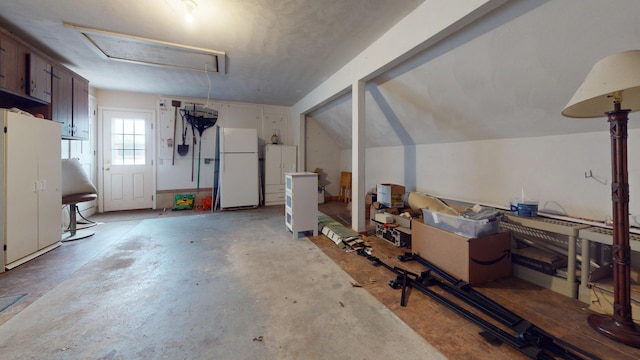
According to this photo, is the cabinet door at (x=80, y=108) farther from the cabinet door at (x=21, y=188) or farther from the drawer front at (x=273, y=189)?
the drawer front at (x=273, y=189)

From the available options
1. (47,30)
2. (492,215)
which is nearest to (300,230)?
(492,215)

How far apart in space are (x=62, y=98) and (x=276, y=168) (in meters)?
3.97

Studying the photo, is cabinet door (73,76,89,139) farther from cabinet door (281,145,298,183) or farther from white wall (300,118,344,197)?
white wall (300,118,344,197)

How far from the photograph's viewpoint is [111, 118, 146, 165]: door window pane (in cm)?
561

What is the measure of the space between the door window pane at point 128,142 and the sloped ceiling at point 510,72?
205 inches

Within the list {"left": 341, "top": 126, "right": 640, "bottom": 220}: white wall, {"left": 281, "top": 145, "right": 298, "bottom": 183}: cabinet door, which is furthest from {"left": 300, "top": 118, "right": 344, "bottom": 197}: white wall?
{"left": 341, "top": 126, "right": 640, "bottom": 220}: white wall

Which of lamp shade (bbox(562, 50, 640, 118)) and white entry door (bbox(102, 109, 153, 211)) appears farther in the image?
white entry door (bbox(102, 109, 153, 211))

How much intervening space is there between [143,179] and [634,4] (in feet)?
24.6

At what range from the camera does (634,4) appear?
5.34 ft

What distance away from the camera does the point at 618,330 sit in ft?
5.24

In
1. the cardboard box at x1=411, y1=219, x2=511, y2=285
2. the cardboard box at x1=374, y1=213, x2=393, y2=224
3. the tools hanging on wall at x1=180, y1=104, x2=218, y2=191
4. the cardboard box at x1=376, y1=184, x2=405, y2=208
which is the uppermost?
the tools hanging on wall at x1=180, y1=104, x2=218, y2=191

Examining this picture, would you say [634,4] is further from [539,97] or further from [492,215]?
[492,215]

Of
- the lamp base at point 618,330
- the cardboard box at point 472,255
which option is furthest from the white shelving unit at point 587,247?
the cardboard box at point 472,255

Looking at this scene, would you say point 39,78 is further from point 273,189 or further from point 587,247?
point 587,247
